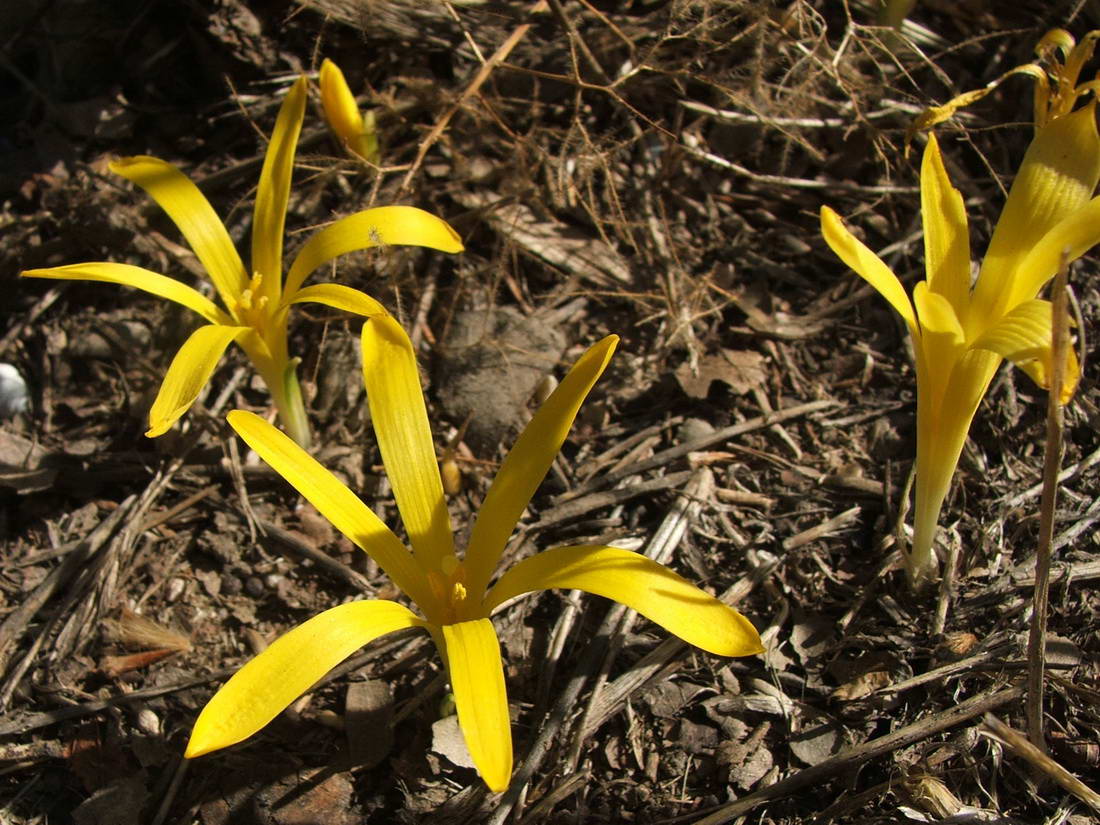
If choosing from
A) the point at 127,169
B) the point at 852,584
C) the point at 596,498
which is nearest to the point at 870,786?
the point at 852,584

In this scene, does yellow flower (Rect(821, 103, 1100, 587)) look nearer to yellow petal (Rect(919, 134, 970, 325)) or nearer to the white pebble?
yellow petal (Rect(919, 134, 970, 325))

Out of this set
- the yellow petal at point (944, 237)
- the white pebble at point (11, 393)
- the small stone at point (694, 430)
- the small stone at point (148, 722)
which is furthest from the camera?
the white pebble at point (11, 393)

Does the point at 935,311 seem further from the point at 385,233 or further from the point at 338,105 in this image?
the point at 338,105

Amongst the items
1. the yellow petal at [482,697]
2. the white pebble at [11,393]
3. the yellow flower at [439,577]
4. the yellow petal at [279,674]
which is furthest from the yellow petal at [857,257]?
the white pebble at [11,393]

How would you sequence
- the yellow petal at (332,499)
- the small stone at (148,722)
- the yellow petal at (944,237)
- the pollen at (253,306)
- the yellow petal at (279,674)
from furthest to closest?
the pollen at (253,306) → the small stone at (148,722) → the yellow petal at (944,237) → the yellow petal at (332,499) → the yellow petal at (279,674)

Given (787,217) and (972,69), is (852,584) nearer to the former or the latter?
(787,217)

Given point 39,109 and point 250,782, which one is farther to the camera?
point 39,109

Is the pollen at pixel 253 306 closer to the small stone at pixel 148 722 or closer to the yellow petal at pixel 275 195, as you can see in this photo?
the yellow petal at pixel 275 195
